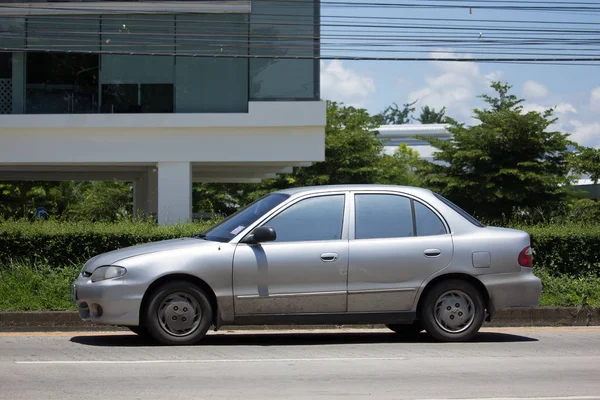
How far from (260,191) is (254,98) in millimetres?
23032

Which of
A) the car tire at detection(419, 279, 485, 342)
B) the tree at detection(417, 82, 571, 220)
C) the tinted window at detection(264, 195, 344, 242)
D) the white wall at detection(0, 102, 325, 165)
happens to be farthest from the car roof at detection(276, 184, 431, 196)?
the tree at detection(417, 82, 571, 220)

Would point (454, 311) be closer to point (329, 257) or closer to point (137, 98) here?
point (329, 257)

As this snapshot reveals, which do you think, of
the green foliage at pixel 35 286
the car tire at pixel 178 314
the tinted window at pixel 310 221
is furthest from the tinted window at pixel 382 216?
the green foliage at pixel 35 286

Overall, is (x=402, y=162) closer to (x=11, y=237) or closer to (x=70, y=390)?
(x=11, y=237)

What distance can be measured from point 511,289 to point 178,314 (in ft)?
11.8

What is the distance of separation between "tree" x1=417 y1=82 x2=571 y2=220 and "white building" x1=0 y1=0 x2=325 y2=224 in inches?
555

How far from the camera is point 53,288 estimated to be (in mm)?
12016

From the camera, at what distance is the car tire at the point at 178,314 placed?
9.08 meters

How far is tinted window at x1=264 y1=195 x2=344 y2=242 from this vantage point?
9438 mm

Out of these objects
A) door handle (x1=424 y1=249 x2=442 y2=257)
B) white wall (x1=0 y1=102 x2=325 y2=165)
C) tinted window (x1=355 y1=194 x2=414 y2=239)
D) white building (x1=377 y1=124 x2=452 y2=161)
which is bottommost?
door handle (x1=424 y1=249 x2=442 y2=257)

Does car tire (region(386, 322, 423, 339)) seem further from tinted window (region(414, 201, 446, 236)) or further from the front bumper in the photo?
the front bumper

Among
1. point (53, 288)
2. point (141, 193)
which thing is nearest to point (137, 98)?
point (53, 288)

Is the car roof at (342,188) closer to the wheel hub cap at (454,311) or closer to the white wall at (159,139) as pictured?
the wheel hub cap at (454,311)

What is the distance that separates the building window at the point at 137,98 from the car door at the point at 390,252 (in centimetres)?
1311
